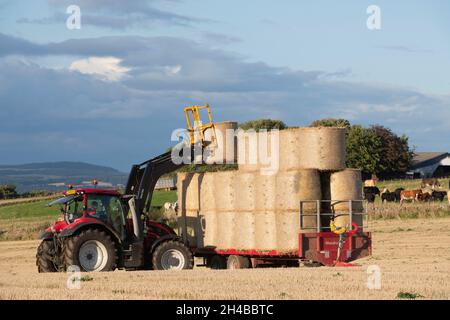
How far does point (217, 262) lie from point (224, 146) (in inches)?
116

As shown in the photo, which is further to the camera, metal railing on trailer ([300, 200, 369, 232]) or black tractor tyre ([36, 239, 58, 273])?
black tractor tyre ([36, 239, 58, 273])

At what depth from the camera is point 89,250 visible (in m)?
20.1

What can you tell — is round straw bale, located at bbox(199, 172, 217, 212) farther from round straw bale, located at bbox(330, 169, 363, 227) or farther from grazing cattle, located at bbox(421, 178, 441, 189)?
grazing cattle, located at bbox(421, 178, 441, 189)

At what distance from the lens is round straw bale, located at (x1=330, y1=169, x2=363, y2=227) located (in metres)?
21.1

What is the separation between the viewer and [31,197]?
7819 cm

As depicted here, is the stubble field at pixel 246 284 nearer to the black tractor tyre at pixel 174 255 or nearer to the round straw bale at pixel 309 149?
the black tractor tyre at pixel 174 255

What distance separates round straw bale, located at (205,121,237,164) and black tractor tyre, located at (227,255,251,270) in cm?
236

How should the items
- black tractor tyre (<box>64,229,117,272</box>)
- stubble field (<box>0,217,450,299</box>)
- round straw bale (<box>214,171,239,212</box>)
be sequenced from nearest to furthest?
stubble field (<box>0,217,450,299</box>)
black tractor tyre (<box>64,229,117,272</box>)
round straw bale (<box>214,171,239,212</box>)

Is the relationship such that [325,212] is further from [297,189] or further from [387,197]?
[387,197]

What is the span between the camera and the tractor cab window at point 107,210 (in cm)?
2061

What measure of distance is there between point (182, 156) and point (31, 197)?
57.2 metres

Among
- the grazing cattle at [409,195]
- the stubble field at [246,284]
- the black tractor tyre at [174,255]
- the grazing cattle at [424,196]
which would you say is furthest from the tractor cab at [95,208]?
the grazing cattle at [409,195]

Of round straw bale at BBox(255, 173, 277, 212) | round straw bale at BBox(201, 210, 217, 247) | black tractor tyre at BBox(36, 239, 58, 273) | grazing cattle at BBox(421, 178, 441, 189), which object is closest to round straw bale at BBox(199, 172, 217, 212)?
Result: round straw bale at BBox(201, 210, 217, 247)
